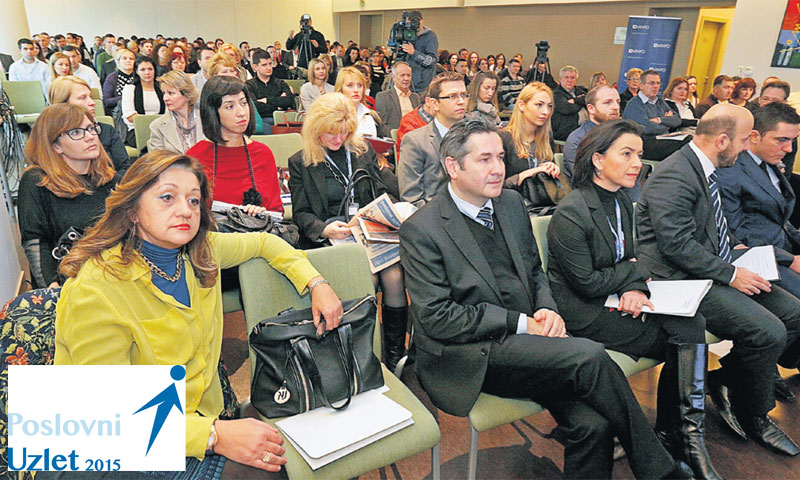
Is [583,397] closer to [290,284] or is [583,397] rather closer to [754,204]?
[290,284]

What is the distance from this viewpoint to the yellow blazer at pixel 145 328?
1232 millimetres

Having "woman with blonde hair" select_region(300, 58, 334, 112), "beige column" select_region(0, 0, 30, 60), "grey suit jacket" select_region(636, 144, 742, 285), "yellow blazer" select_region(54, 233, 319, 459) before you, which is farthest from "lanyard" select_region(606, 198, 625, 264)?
"beige column" select_region(0, 0, 30, 60)

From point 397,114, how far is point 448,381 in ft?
12.0

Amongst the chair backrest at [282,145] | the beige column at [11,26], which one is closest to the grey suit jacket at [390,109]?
the chair backrest at [282,145]

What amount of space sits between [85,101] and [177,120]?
0.58 meters

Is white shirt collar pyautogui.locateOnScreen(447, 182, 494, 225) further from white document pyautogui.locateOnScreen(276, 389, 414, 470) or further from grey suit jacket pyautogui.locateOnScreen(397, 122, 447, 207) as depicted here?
grey suit jacket pyautogui.locateOnScreen(397, 122, 447, 207)

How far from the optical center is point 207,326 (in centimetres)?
152

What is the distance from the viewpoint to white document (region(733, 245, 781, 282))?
2.41m

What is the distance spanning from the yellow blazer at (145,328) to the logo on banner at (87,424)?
0.13ft

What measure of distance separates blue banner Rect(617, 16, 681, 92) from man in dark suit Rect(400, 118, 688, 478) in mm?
7572

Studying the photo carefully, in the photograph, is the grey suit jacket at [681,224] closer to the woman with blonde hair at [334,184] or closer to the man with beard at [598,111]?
the man with beard at [598,111]

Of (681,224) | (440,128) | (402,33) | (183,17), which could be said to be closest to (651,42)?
(402,33)

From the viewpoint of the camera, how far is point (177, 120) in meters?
3.64

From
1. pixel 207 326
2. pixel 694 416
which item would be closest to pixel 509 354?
pixel 694 416
